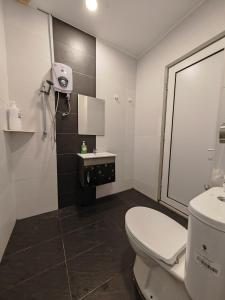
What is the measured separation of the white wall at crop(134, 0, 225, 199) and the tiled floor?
0.93 meters

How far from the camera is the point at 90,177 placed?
1.84 m

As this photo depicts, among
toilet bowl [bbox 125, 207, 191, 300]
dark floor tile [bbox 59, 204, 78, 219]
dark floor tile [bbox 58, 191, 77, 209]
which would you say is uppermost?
Result: toilet bowl [bbox 125, 207, 191, 300]

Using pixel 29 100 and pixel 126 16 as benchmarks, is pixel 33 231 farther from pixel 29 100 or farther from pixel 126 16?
pixel 126 16

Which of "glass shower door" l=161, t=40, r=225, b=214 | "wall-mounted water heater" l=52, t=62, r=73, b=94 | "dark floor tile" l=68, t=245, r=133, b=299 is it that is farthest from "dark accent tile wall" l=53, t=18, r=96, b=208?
"glass shower door" l=161, t=40, r=225, b=214

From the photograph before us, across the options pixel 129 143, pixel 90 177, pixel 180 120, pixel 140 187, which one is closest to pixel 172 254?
pixel 90 177

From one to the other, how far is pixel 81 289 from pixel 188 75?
2490mm

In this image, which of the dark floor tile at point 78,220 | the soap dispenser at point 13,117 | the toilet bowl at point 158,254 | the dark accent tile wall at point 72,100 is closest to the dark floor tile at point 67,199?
the dark accent tile wall at point 72,100

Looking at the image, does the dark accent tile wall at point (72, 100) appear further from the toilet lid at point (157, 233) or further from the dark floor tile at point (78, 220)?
the toilet lid at point (157, 233)

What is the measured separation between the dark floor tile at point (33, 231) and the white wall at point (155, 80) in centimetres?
161

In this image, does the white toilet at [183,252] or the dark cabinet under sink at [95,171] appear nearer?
the white toilet at [183,252]

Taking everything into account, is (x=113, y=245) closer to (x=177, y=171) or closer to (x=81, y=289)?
(x=81, y=289)

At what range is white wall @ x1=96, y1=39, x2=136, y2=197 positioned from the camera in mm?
2174

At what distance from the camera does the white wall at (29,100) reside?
152 centimetres

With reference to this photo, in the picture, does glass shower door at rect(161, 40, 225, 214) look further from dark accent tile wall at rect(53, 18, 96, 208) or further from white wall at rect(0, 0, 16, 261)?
white wall at rect(0, 0, 16, 261)
